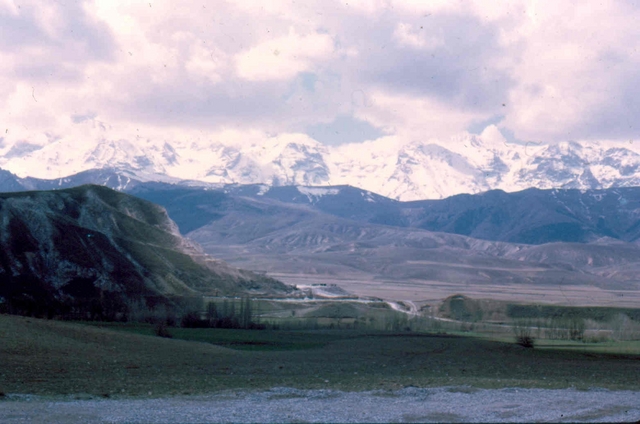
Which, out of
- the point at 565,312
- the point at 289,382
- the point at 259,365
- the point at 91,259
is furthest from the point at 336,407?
the point at 565,312

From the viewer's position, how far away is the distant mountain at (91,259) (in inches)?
3233

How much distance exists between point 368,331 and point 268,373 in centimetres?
3956

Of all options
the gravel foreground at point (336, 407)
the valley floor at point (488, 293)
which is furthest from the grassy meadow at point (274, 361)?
the valley floor at point (488, 293)

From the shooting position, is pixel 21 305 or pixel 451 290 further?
pixel 451 290

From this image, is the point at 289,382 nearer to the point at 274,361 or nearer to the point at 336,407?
the point at 336,407

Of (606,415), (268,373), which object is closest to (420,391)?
(606,415)

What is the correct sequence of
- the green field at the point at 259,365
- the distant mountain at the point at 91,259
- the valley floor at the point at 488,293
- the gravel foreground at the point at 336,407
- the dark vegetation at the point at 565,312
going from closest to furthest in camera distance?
the gravel foreground at the point at 336,407, the green field at the point at 259,365, the distant mountain at the point at 91,259, the dark vegetation at the point at 565,312, the valley floor at the point at 488,293

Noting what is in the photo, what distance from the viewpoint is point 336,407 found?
2339cm

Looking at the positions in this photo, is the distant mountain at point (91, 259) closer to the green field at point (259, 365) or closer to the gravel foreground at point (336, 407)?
the green field at point (259, 365)

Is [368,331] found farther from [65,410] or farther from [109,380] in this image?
[65,410]

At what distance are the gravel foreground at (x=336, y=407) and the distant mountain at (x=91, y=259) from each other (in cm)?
4525

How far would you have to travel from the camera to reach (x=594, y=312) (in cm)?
10469

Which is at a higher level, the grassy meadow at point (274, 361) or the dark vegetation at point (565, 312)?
the dark vegetation at point (565, 312)

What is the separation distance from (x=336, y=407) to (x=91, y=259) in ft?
244
